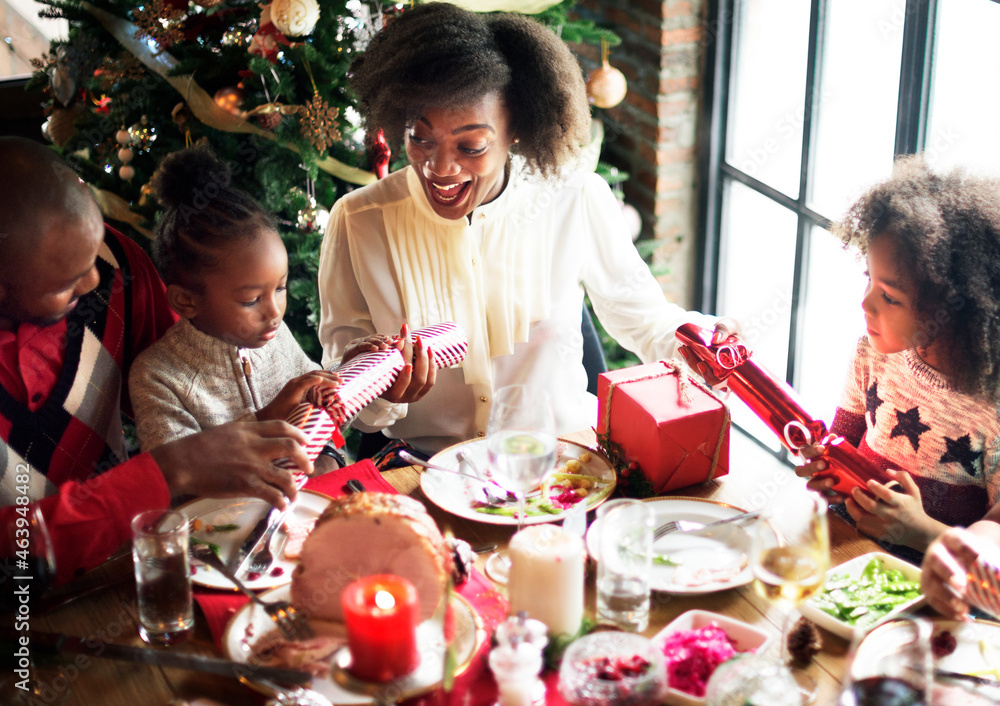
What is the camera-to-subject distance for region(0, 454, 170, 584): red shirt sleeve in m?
1.40

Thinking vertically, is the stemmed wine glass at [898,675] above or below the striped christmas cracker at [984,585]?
above

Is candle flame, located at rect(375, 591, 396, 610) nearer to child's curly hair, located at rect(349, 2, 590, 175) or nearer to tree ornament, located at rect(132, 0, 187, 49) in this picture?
child's curly hair, located at rect(349, 2, 590, 175)

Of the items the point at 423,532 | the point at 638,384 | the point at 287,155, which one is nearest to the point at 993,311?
the point at 638,384

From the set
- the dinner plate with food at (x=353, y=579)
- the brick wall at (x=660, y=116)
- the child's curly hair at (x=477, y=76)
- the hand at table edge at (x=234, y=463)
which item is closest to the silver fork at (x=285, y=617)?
the dinner plate with food at (x=353, y=579)

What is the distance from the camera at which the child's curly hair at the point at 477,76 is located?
6.42 ft

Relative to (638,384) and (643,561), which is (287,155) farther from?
(643,561)

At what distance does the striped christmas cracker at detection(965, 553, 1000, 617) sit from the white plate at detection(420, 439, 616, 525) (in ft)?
1.82

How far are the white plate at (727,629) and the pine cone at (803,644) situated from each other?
0.03 meters

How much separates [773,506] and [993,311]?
0.66 meters

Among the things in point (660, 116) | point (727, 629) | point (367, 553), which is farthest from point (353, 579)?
point (660, 116)

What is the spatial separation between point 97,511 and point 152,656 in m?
0.28

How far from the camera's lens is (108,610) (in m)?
1.38

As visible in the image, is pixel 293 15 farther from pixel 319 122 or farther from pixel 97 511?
pixel 97 511

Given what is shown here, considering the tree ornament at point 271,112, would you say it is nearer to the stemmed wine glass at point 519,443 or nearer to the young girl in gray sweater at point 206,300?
the young girl in gray sweater at point 206,300
